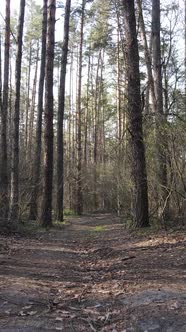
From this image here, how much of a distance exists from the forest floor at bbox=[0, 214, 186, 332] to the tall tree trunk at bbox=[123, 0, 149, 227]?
1.37 metres

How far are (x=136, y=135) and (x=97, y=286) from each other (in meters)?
5.60

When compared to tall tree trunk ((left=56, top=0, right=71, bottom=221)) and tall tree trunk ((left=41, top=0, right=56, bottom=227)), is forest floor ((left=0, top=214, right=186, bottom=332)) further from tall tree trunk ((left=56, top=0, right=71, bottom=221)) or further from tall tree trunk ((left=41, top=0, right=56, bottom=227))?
tall tree trunk ((left=56, top=0, right=71, bottom=221))

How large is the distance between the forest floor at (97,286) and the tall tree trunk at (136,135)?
1.37 metres

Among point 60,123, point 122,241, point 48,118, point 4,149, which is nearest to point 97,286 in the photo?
point 122,241

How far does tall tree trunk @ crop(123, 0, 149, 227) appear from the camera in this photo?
1107cm

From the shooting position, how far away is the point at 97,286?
6.07 metres

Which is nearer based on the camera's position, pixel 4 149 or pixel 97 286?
pixel 97 286

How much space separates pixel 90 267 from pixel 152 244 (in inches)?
63.1

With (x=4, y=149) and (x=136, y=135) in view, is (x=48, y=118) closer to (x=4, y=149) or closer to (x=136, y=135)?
(x=4, y=149)

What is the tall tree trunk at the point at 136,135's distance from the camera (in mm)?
11070

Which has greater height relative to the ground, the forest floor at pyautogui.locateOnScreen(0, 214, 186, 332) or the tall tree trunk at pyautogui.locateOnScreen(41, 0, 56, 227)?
the tall tree trunk at pyautogui.locateOnScreen(41, 0, 56, 227)

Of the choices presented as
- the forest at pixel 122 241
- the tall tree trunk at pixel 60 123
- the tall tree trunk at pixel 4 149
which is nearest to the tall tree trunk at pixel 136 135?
the forest at pixel 122 241

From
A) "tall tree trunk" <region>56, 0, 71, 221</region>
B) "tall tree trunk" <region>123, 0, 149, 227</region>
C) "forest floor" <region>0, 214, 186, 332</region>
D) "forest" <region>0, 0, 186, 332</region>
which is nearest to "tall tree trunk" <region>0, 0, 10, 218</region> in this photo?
"forest" <region>0, 0, 186, 332</region>

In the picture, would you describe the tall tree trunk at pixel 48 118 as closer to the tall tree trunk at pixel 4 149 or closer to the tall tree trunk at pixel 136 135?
the tall tree trunk at pixel 4 149
